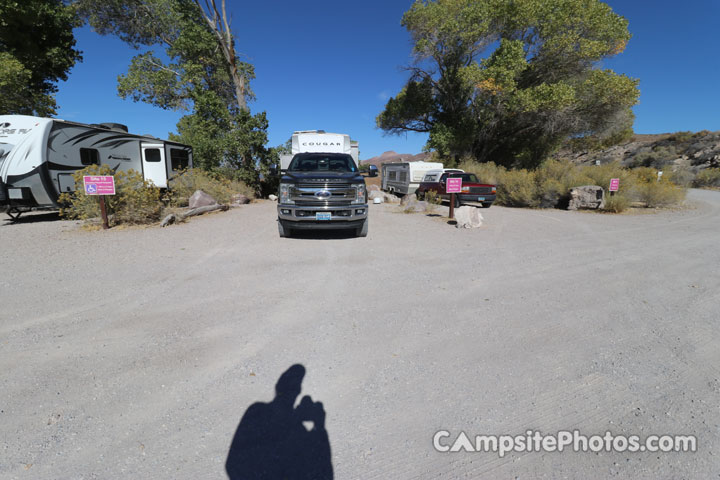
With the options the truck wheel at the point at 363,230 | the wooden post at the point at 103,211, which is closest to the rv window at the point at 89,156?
the wooden post at the point at 103,211

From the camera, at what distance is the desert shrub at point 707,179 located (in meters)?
27.5

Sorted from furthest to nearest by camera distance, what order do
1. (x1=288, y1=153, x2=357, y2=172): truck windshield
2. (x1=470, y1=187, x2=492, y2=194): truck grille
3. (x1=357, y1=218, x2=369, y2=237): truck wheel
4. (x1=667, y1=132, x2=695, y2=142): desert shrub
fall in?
(x1=667, y1=132, x2=695, y2=142): desert shrub, (x1=470, y1=187, x2=492, y2=194): truck grille, (x1=288, y1=153, x2=357, y2=172): truck windshield, (x1=357, y1=218, x2=369, y2=237): truck wheel

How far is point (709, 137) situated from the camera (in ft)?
135

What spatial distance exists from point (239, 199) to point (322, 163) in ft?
26.5

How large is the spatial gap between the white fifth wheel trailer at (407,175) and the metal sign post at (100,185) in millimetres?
13495

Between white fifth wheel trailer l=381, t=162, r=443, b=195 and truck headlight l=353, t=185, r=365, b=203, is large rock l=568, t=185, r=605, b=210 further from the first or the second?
truck headlight l=353, t=185, r=365, b=203

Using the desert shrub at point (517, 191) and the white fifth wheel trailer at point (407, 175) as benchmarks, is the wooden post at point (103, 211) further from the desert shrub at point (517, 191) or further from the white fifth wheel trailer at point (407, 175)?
the desert shrub at point (517, 191)

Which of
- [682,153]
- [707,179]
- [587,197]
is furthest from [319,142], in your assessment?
[682,153]

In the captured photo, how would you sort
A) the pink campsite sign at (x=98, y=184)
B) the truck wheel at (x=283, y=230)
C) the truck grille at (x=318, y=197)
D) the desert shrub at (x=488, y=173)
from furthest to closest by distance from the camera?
1. the desert shrub at (x=488, y=173)
2. the pink campsite sign at (x=98, y=184)
3. the truck wheel at (x=283, y=230)
4. the truck grille at (x=318, y=197)

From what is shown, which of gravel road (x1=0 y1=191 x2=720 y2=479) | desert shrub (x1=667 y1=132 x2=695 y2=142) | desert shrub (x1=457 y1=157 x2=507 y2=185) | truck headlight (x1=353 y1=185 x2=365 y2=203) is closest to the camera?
gravel road (x1=0 y1=191 x2=720 y2=479)

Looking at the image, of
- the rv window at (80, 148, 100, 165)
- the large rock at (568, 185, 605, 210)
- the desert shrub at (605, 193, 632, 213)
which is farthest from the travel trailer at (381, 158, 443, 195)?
the rv window at (80, 148, 100, 165)

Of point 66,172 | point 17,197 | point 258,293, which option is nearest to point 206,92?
point 66,172

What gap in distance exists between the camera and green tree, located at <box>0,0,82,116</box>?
13.5m

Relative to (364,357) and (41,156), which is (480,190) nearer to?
(364,357)
